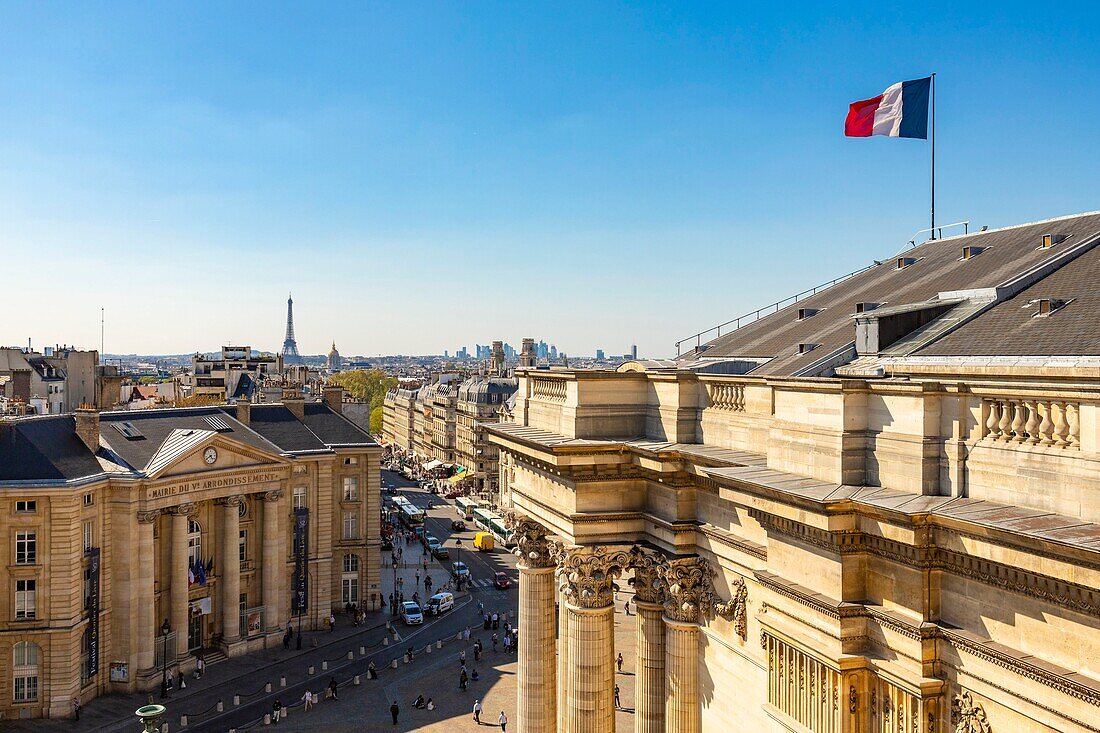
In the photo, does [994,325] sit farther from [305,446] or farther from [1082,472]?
[305,446]

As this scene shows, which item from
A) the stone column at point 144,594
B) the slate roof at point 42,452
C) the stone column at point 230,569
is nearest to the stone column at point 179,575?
the stone column at point 144,594

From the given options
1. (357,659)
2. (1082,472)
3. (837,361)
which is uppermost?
(837,361)

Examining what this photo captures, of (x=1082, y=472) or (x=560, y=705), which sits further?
(x=560, y=705)

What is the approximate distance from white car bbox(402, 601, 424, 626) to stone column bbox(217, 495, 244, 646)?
13.0 meters

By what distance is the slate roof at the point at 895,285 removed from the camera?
2442cm

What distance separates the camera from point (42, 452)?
48125 mm

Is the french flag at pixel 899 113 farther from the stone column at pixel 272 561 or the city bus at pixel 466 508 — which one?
the city bus at pixel 466 508

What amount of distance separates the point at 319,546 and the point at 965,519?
190 ft

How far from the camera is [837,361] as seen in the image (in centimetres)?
2223

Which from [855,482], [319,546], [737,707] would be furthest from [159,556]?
[855,482]

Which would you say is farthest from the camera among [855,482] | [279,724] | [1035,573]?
[279,724]

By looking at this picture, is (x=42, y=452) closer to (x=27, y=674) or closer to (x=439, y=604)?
(x=27, y=674)

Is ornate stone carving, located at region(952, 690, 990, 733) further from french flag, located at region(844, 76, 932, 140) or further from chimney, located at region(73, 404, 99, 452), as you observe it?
chimney, located at region(73, 404, 99, 452)

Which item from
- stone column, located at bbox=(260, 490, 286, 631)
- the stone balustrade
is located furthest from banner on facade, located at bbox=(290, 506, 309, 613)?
the stone balustrade
